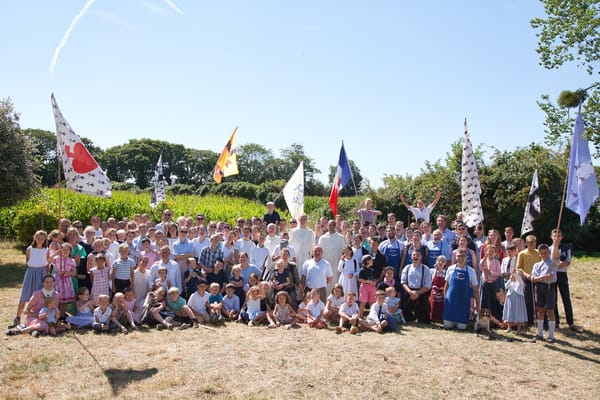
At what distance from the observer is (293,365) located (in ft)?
22.4

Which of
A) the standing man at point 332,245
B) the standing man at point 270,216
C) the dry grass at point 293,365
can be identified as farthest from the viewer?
the standing man at point 270,216

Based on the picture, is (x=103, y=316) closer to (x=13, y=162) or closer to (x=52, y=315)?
(x=52, y=315)

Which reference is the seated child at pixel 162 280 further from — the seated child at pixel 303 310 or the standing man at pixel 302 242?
the standing man at pixel 302 242

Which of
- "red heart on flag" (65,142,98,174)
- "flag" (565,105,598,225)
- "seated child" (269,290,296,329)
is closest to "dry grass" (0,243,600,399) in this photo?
"seated child" (269,290,296,329)

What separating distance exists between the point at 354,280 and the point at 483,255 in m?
2.63

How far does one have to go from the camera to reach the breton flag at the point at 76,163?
890cm

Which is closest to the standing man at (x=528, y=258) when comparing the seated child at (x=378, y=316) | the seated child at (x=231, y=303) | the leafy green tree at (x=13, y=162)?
the seated child at (x=378, y=316)

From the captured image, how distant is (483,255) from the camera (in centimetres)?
968

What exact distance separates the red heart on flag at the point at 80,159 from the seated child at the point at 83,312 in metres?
2.18

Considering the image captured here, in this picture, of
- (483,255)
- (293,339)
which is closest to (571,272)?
(483,255)

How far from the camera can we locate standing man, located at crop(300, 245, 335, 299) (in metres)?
9.77

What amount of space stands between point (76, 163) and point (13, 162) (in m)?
8.76

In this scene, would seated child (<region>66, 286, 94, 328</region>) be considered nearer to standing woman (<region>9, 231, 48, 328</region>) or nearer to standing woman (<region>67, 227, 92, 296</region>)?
standing woman (<region>67, 227, 92, 296</region>)

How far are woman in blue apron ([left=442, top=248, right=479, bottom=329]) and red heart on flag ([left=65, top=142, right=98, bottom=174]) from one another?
281 inches
